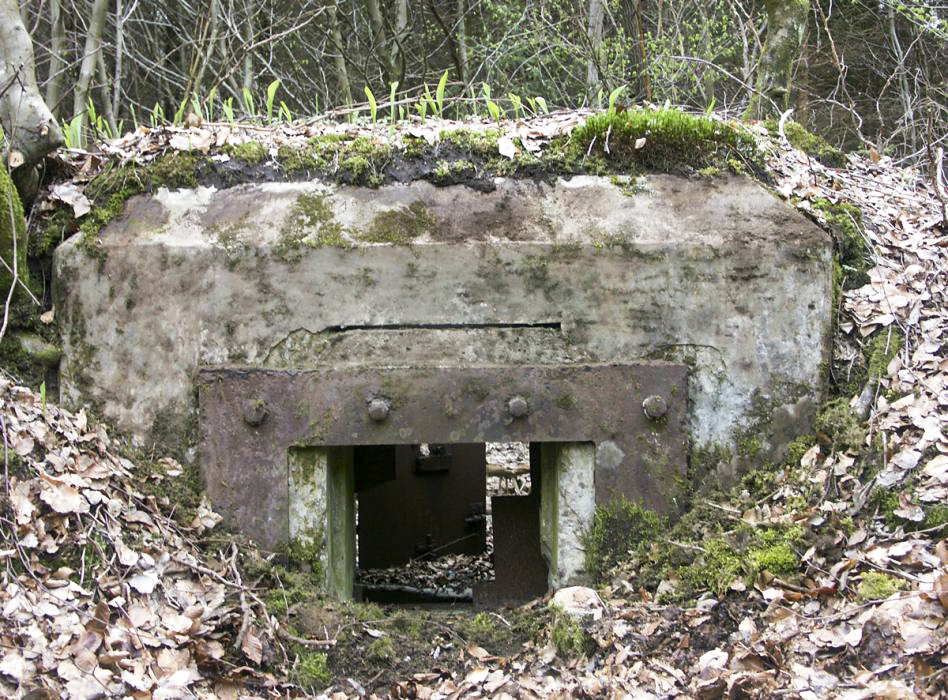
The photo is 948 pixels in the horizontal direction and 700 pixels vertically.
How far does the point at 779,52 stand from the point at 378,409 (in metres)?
4.18

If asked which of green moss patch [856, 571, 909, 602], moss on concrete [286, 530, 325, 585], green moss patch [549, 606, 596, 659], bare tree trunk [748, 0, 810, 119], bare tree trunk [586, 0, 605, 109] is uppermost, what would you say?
bare tree trunk [586, 0, 605, 109]

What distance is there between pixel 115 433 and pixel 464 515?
3.62m

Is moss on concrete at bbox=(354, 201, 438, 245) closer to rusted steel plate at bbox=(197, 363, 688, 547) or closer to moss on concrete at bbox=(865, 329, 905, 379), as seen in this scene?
rusted steel plate at bbox=(197, 363, 688, 547)

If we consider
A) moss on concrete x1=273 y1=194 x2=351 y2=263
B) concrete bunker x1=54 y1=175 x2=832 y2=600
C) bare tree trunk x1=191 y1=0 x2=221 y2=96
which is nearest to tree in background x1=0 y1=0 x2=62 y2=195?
concrete bunker x1=54 y1=175 x2=832 y2=600

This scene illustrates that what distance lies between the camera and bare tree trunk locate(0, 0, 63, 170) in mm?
3908

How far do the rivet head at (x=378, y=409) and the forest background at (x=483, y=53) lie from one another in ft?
15.5

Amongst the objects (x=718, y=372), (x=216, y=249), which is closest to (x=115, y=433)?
(x=216, y=249)

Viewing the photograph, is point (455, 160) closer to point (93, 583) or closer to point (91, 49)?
point (93, 583)

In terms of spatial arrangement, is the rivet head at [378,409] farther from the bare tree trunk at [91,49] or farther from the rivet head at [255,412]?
the bare tree trunk at [91,49]

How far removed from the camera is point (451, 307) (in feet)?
12.5

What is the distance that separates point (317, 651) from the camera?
3400 mm

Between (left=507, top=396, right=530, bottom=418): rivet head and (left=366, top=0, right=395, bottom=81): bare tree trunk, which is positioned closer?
(left=507, top=396, right=530, bottom=418): rivet head

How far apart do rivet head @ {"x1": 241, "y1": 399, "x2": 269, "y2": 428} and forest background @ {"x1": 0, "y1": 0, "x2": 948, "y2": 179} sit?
478cm

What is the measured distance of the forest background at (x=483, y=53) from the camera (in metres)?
8.38
